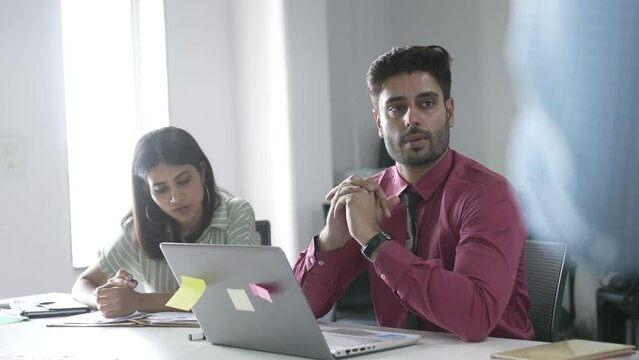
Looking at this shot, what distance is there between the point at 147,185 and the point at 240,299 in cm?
110

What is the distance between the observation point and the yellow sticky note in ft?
5.21

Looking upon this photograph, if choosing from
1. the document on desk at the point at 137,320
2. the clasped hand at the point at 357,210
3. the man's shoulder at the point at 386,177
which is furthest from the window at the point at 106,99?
the clasped hand at the point at 357,210

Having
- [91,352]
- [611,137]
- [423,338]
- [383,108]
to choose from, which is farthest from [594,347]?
[91,352]

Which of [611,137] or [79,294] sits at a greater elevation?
[611,137]

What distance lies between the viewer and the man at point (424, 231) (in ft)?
5.21

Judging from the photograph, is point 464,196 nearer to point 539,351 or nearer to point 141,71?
point 539,351

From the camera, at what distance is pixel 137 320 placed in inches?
80.0

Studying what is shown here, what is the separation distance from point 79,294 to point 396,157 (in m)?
1.06

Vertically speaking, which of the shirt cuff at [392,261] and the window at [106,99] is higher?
the window at [106,99]

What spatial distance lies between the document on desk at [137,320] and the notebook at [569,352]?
82 cm

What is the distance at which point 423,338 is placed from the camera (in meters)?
1.63

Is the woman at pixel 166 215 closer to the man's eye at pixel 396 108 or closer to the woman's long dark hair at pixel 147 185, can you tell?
the woman's long dark hair at pixel 147 185

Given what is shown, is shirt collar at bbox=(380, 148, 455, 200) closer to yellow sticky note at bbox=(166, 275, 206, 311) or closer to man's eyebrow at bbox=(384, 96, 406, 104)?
man's eyebrow at bbox=(384, 96, 406, 104)

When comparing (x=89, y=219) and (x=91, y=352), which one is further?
(x=89, y=219)
